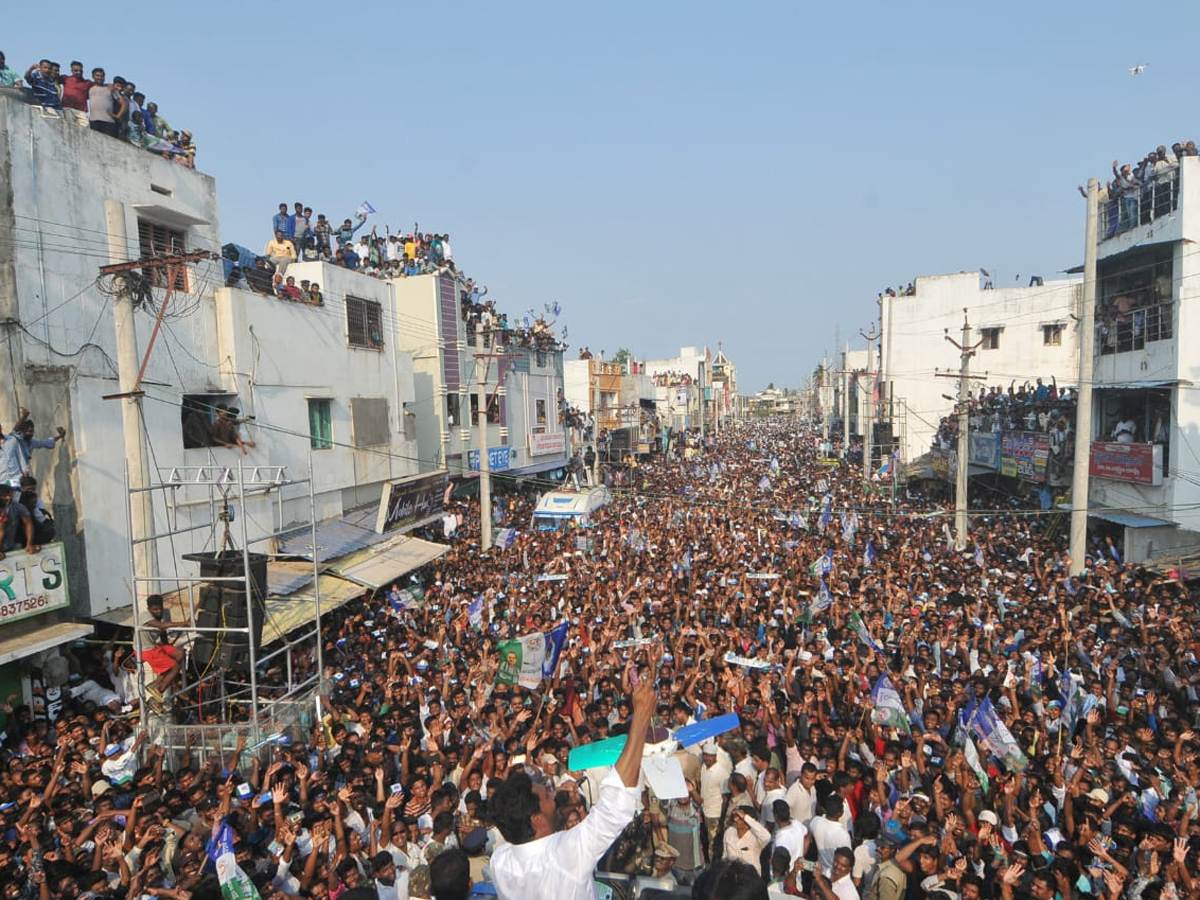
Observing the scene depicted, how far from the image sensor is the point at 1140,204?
59.2 feet

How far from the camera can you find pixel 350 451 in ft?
59.5

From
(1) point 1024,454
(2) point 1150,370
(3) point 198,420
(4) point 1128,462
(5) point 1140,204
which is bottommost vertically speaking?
(1) point 1024,454

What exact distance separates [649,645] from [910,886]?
6022mm

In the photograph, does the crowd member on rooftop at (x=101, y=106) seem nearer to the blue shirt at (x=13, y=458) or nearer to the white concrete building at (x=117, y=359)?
the white concrete building at (x=117, y=359)

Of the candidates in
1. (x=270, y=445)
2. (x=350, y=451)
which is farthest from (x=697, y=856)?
(x=350, y=451)

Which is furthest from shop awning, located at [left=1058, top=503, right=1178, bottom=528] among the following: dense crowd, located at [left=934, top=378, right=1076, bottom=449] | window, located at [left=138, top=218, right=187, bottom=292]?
window, located at [left=138, top=218, right=187, bottom=292]

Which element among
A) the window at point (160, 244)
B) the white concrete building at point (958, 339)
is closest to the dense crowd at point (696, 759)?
the window at point (160, 244)

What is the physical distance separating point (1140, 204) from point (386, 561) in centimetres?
1809

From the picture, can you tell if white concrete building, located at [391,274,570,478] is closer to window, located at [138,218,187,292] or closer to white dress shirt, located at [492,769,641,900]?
window, located at [138,218,187,292]

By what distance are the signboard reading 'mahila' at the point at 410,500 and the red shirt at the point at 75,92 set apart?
7.91 metres

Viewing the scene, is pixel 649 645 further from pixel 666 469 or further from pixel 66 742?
pixel 666 469

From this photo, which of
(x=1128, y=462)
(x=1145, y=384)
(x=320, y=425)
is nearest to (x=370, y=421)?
(x=320, y=425)

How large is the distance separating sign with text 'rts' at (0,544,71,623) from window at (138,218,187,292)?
4858mm

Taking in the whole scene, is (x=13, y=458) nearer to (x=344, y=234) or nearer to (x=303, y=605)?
(x=303, y=605)
